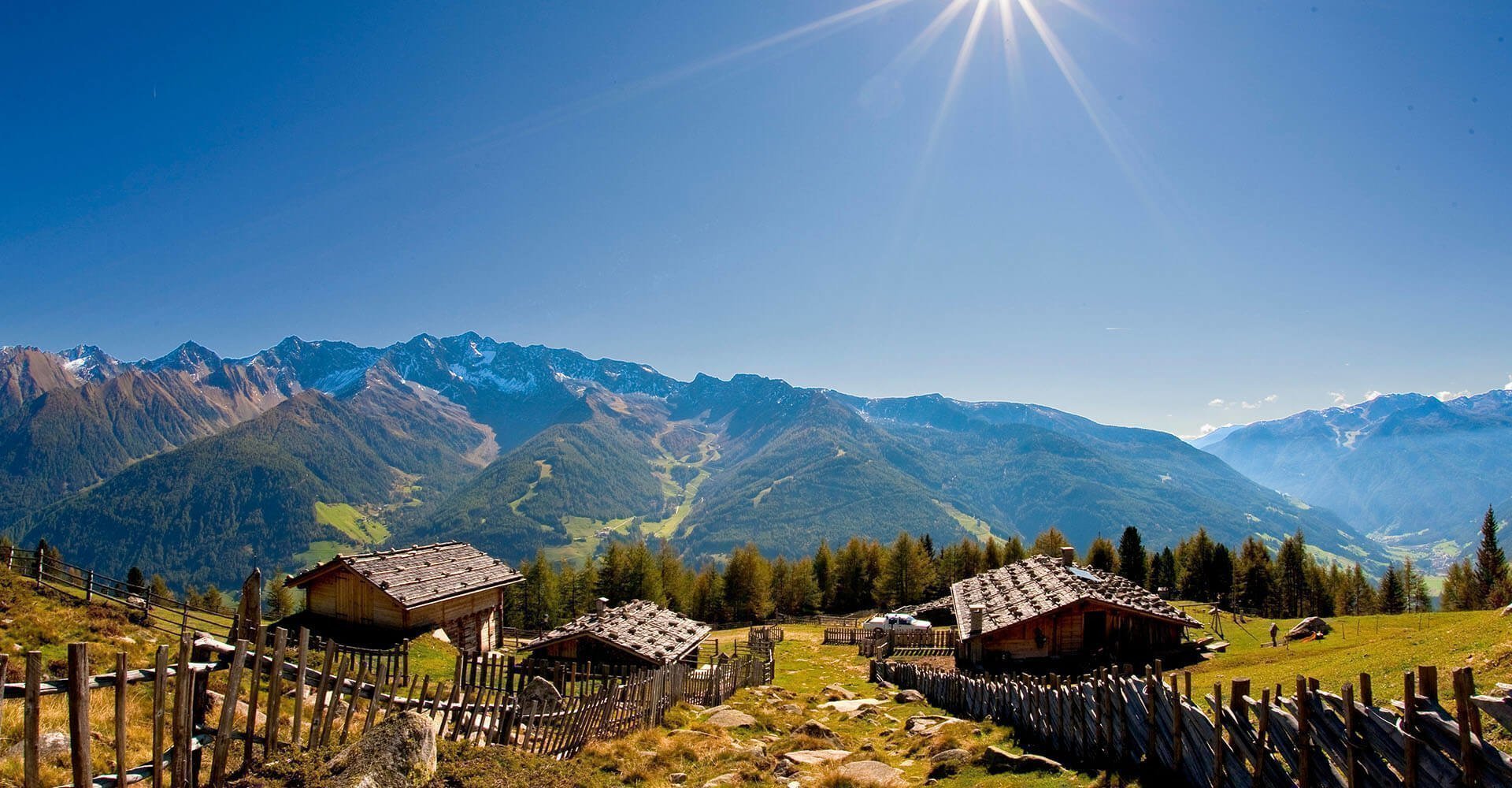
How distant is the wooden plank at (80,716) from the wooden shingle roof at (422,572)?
31.4m

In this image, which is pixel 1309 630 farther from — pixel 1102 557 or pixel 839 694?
pixel 1102 557

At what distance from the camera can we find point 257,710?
11.4 m

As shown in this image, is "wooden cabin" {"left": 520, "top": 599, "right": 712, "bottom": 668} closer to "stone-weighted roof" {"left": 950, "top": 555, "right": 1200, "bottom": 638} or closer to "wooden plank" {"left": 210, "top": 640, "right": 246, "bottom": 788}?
"stone-weighted roof" {"left": 950, "top": 555, "right": 1200, "bottom": 638}

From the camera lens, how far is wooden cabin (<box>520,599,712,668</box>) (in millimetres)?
32750

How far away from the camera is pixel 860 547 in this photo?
100562 mm

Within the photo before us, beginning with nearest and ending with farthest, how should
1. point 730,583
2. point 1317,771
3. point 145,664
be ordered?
1. point 1317,771
2. point 145,664
3. point 730,583

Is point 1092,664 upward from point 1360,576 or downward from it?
upward

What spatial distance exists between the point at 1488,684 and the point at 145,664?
3473 cm

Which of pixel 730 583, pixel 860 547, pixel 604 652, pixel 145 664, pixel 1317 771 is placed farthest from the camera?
pixel 860 547

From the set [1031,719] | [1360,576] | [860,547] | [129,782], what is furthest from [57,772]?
[1360,576]

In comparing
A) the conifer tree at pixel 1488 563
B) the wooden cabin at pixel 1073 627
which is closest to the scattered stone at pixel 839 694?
the wooden cabin at pixel 1073 627

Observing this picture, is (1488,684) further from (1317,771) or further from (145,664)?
(145,664)

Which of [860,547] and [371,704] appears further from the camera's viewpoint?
[860,547]

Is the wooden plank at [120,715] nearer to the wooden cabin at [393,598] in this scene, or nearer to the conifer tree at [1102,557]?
the wooden cabin at [393,598]
